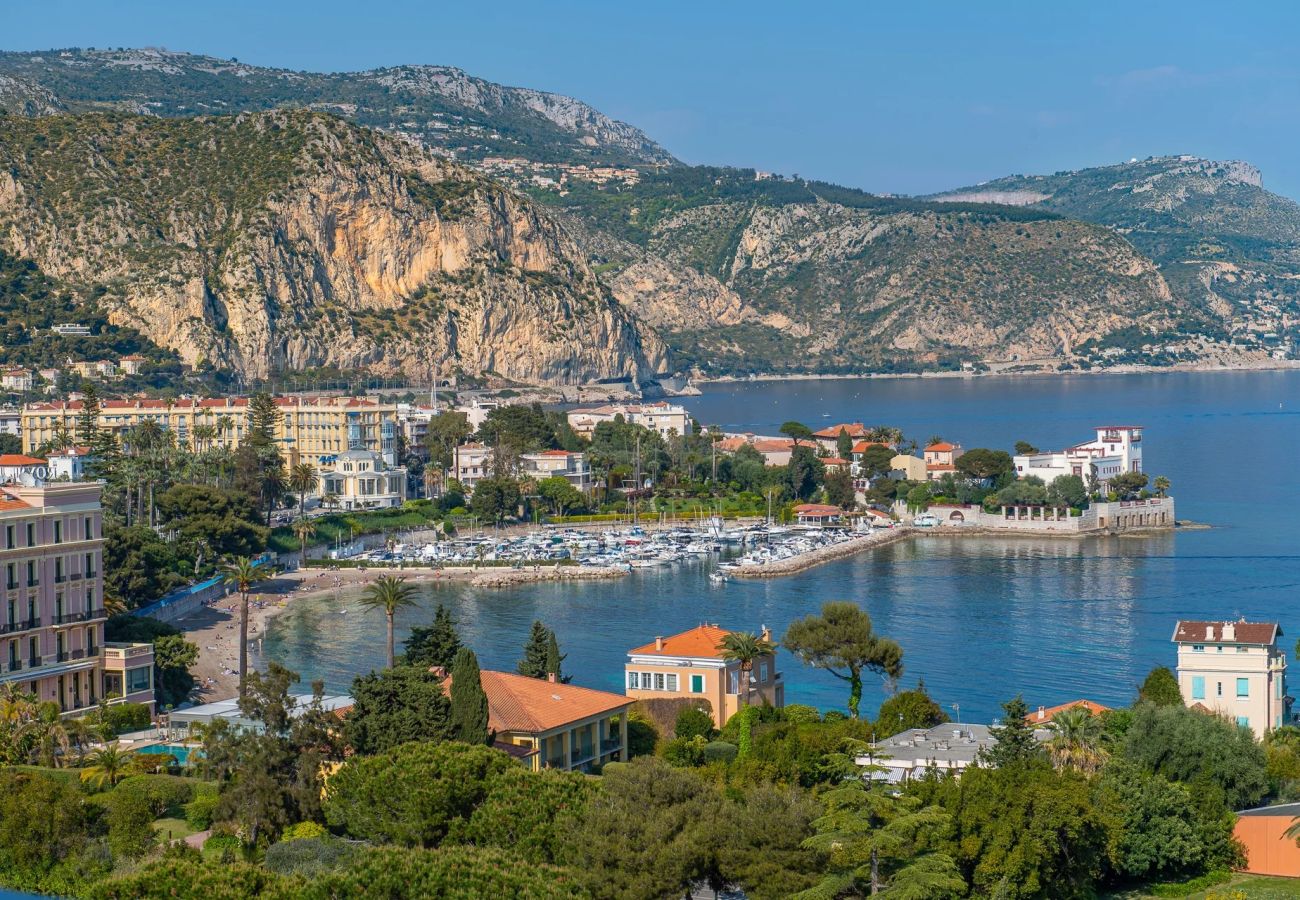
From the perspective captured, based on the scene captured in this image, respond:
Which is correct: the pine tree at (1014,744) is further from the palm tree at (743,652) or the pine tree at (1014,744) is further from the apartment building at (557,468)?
the apartment building at (557,468)

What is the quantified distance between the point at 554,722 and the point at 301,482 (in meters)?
51.3

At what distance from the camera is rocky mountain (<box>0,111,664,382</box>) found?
472 ft

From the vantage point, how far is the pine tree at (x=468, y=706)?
2764cm

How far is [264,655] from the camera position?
166 feet

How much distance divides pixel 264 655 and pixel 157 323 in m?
94.4

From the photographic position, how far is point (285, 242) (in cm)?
15162

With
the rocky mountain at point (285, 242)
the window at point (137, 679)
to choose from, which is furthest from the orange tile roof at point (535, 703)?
the rocky mountain at point (285, 242)

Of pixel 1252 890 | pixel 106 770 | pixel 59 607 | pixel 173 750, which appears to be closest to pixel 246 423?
pixel 59 607

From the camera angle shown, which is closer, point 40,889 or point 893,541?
point 40,889

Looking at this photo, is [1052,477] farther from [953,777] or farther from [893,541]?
[953,777]

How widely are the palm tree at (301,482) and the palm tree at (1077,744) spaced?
5324cm

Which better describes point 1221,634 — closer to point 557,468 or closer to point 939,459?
point 557,468

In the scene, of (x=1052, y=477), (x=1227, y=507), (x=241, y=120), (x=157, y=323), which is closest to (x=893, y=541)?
(x=1052, y=477)

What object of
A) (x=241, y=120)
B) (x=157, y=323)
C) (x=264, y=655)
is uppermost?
(x=241, y=120)
